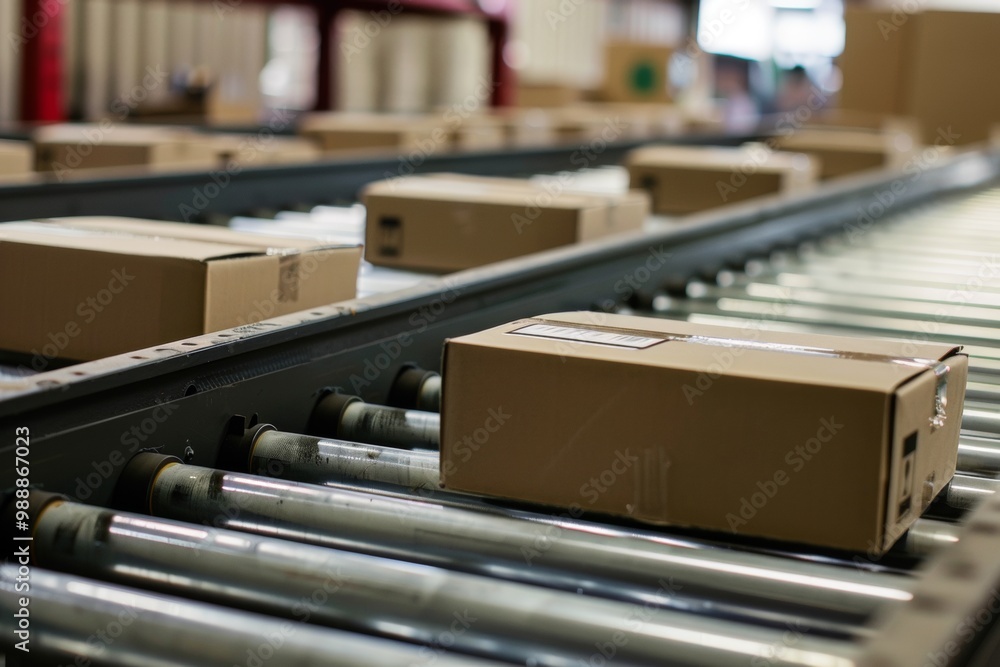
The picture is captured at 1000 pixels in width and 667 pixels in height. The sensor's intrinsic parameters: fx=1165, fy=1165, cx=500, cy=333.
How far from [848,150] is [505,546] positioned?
5923mm

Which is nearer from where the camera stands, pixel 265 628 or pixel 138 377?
pixel 265 628

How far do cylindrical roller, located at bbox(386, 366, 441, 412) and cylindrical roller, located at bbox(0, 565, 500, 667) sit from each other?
2.98 ft

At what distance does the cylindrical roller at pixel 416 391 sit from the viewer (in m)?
1.96

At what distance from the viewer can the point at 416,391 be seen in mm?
1970

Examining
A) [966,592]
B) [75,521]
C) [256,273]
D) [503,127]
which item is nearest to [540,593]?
[966,592]

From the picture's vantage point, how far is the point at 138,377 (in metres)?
1.43

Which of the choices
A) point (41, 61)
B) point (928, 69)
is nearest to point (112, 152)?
point (41, 61)

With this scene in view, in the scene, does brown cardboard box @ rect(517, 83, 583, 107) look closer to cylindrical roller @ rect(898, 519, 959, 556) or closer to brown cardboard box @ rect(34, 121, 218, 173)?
brown cardboard box @ rect(34, 121, 218, 173)

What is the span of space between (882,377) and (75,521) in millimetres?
906

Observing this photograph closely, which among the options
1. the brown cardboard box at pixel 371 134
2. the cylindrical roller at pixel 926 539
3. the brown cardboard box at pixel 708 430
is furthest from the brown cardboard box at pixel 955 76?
the cylindrical roller at pixel 926 539

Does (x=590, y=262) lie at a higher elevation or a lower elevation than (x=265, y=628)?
higher

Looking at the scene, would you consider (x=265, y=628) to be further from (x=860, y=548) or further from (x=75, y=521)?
(x=860, y=548)

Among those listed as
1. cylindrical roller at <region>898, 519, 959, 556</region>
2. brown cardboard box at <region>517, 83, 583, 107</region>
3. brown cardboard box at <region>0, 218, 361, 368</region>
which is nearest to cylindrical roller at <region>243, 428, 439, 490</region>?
brown cardboard box at <region>0, 218, 361, 368</region>

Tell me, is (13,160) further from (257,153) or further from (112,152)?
(257,153)
